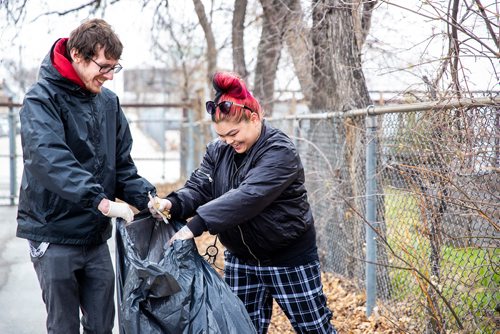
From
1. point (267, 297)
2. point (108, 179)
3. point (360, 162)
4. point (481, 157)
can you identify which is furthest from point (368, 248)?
point (108, 179)

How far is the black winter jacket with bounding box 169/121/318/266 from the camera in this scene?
2.89 m

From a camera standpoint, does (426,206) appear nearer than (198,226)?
No

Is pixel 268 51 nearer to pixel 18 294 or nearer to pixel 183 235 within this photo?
pixel 18 294

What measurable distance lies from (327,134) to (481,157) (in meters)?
3.06

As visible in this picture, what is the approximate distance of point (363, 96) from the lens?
17.6ft

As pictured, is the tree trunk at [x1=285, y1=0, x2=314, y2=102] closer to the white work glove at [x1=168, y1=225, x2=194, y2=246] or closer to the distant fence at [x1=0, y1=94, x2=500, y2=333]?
the distant fence at [x1=0, y1=94, x2=500, y2=333]

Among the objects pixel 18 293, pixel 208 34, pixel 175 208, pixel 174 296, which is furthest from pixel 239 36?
pixel 174 296

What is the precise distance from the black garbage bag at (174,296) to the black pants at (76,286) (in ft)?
0.84

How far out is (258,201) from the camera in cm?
290

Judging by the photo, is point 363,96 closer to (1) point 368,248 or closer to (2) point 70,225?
(1) point 368,248

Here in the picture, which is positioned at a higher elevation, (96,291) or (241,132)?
(241,132)

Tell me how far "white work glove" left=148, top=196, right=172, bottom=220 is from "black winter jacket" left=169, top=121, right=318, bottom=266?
0.08 m

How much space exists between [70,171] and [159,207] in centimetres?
55

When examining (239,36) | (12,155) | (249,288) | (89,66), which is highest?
(239,36)
